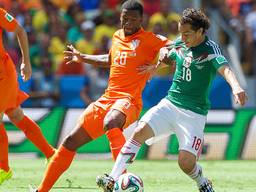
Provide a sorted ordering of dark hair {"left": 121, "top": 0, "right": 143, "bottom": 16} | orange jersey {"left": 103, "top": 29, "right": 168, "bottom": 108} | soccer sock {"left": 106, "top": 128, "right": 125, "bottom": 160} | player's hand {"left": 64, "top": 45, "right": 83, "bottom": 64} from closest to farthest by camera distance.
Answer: soccer sock {"left": 106, "top": 128, "right": 125, "bottom": 160}
dark hair {"left": 121, "top": 0, "right": 143, "bottom": 16}
orange jersey {"left": 103, "top": 29, "right": 168, "bottom": 108}
player's hand {"left": 64, "top": 45, "right": 83, "bottom": 64}

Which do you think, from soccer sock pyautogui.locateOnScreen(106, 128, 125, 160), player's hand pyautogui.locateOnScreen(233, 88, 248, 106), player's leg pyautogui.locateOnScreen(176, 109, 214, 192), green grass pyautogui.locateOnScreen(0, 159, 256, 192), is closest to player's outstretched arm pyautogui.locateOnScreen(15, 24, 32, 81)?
soccer sock pyautogui.locateOnScreen(106, 128, 125, 160)

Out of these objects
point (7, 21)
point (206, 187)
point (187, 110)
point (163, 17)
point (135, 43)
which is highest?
point (7, 21)

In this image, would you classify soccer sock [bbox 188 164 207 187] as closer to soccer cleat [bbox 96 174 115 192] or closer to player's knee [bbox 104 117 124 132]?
soccer cleat [bbox 96 174 115 192]

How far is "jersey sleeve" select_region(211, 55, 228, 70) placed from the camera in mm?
8852

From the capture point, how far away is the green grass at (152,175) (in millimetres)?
10773

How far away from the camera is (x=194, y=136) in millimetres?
9016

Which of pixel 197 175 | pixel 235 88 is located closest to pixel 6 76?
pixel 197 175

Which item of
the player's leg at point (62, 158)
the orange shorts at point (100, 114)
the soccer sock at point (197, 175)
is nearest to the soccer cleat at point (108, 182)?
the player's leg at point (62, 158)

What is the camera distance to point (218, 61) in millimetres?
8891

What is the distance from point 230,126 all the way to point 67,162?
7.07 m

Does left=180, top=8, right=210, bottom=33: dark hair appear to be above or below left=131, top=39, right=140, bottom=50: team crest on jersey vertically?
above

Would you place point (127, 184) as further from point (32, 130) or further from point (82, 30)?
point (82, 30)

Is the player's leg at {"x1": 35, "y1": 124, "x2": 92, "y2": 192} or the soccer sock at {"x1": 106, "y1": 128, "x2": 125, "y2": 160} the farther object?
the soccer sock at {"x1": 106, "y1": 128, "x2": 125, "y2": 160}

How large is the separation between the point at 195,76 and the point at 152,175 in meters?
3.82
